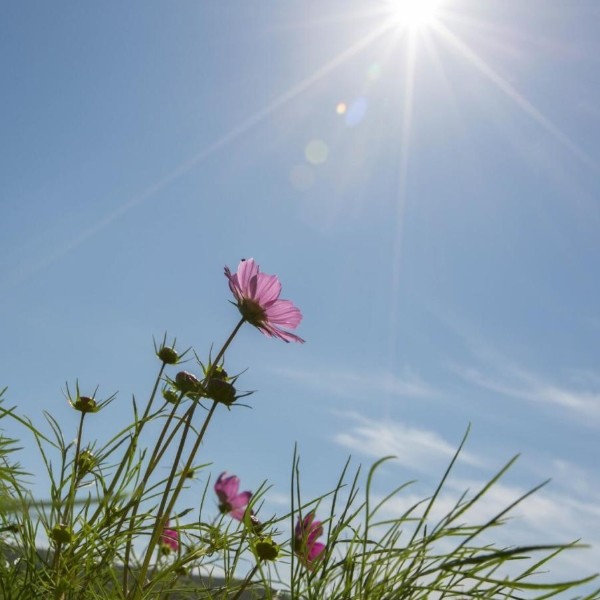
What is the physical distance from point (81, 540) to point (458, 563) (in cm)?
69

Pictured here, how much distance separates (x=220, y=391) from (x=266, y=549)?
234 millimetres

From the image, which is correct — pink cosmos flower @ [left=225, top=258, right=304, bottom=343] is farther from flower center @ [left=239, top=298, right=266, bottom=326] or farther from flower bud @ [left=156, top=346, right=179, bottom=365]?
flower bud @ [left=156, top=346, right=179, bottom=365]

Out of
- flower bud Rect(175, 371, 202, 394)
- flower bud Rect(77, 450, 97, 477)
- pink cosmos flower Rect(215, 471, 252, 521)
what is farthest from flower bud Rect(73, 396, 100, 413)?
pink cosmos flower Rect(215, 471, 252, 521)

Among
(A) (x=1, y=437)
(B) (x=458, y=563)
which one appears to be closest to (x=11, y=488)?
(A) (x=1, y=437)

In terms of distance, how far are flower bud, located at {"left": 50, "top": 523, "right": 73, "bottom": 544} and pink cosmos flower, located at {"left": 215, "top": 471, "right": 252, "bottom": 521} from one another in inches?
23.0

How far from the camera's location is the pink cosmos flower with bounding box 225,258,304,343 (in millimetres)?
1320

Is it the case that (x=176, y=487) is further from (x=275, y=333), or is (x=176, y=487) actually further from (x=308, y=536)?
(x=275, y=333)

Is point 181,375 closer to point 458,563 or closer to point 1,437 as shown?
point 1,437

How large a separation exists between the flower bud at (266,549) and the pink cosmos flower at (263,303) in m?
0.41

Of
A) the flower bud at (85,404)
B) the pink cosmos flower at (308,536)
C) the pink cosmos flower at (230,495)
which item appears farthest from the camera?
the pink cosmos flower at (230,495)

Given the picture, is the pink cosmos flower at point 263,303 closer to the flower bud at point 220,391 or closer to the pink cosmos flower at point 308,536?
the flower bud at point 220,391

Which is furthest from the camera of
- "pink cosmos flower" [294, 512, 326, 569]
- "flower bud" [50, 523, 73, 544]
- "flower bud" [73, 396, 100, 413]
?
"flower bud" [73, 396, 100, 413]

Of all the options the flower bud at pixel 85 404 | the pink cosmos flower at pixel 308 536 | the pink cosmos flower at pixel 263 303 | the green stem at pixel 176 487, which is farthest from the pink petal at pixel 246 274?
the pink cosmos flower at pixel 308 536

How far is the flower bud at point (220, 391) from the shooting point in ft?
3.52
